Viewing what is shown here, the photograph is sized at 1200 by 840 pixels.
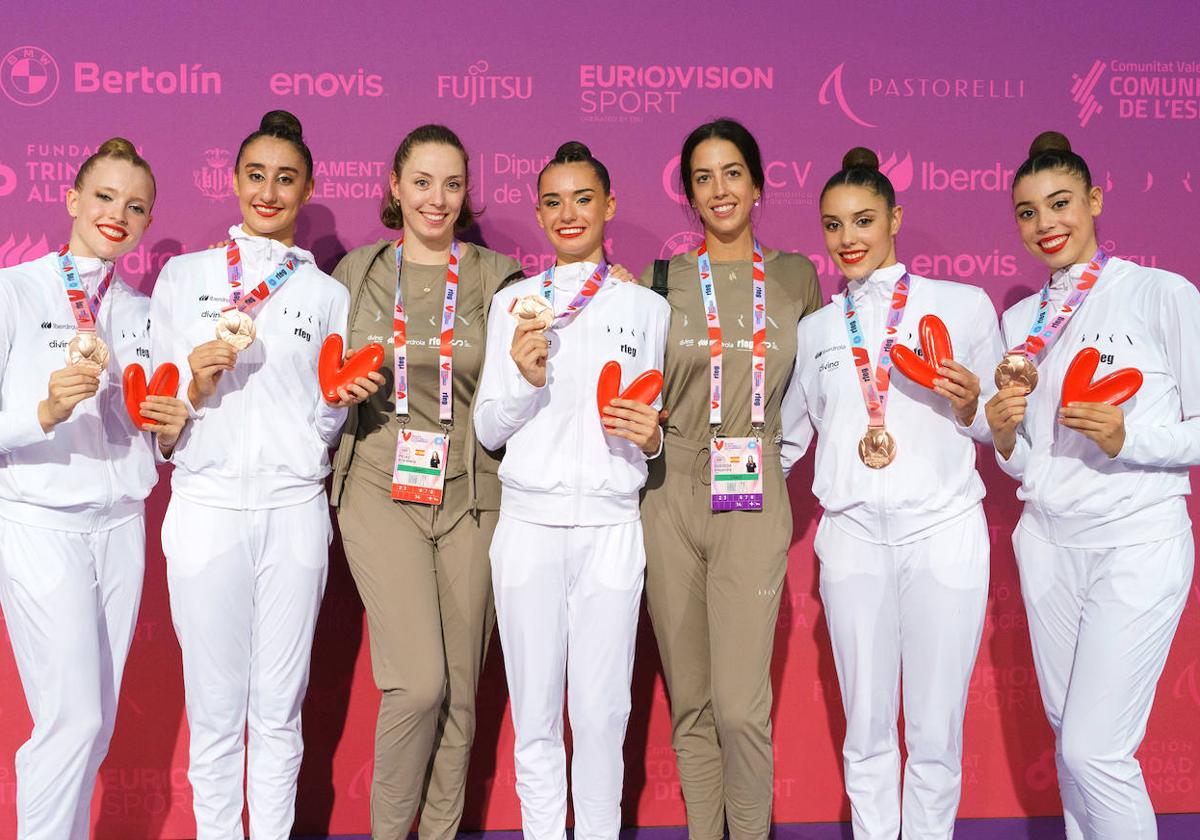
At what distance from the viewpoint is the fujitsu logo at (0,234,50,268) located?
13.3ft

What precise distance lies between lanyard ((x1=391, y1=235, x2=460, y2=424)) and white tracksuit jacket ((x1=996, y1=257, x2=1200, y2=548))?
72.3 inches

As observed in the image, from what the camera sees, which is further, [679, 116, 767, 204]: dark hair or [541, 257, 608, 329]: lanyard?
[679, 116, 767, 204]: dark hair

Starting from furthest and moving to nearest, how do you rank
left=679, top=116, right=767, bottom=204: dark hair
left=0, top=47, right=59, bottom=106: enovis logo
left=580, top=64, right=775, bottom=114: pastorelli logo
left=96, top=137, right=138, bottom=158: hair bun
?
1. left=580, top=64, right=775, bottom=114: pastorelli logo
2. left=0, top=47, right=59, bottom=106: enovis logo
3. left=679, top=116, right=767, bottom=204: dark hair
4. left=96, top=137, right=138, bottom=158: hair bun

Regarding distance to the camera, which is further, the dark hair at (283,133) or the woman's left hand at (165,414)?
the dark hair at (283,133)

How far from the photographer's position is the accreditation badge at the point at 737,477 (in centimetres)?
337

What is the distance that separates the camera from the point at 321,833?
13.6ft

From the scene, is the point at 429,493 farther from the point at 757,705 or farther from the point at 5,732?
the point at 5,732

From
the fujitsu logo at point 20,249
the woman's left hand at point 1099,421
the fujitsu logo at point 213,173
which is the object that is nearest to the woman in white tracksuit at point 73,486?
the fujitsu logo at point 213,173

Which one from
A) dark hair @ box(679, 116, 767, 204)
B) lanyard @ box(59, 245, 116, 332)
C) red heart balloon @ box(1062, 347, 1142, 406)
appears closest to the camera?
red heart balloon @ box(1062, 347, 1142, 406)

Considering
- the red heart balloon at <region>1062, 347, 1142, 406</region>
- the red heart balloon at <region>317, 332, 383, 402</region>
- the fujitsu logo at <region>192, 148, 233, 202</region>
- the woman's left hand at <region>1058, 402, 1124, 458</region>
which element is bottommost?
the woman's left hand at <region>1058, 402, 1124, 458</region>

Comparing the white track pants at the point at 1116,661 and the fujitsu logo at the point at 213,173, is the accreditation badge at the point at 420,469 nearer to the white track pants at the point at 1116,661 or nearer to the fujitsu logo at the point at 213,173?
the fujitsu logo at the point at 213,173

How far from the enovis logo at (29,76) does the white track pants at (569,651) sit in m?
2.57

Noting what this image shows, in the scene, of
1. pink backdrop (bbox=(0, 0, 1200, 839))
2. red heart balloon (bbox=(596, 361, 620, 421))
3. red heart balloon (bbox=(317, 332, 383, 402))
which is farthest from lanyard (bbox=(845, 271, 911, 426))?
red heart balloon (bbox=(317, 332, 383, 402))

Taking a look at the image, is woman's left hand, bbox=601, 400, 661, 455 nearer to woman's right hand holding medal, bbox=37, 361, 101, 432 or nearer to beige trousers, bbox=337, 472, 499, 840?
beige trousers, bbox=337, 472, 499, 840
